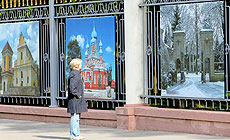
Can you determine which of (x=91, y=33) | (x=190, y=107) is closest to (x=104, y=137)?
(x=190, y=107)

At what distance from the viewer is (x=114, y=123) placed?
1373 centimetres

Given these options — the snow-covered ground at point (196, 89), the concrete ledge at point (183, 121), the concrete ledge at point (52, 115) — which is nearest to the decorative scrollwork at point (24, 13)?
the concrete ledge at point (52, 115)

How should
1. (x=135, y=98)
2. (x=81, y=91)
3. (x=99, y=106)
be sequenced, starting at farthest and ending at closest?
(x=99, y=106) → (x=135, y=98) → (x=81, y=91)

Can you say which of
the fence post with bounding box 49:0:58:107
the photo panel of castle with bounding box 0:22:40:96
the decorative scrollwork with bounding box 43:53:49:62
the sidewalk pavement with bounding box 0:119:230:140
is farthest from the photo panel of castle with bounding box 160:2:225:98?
the photo panel of castle with bounding box 0:22:40:96

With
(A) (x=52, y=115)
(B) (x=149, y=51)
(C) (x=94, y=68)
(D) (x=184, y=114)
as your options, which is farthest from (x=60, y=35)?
(D) (x=184, y=114)

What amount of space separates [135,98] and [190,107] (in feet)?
4.27

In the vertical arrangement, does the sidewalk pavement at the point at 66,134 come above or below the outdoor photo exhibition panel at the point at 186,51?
below

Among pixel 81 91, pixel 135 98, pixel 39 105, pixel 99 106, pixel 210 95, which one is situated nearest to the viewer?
pixel 81 91

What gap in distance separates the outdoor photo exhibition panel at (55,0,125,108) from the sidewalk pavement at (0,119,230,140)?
37.1 inches

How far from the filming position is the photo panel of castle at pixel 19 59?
1577 centimetres

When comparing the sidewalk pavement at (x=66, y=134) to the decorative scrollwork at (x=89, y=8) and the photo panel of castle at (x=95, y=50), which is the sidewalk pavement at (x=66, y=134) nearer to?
the photo panel of castle at (x=95, y=50)

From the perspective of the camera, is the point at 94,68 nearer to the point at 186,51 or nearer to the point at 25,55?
the point at 25,55

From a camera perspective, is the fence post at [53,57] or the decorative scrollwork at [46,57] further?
the decorative scrollwork at [46,57]

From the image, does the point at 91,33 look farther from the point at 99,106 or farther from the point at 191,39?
the point at 191,39
